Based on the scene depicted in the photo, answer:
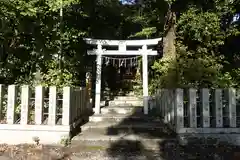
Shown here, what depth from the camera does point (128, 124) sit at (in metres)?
8.30

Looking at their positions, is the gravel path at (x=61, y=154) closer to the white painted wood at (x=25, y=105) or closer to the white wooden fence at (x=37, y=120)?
the white wooden fence at (x=37, y=120)

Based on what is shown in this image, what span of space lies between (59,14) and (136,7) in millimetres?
5462

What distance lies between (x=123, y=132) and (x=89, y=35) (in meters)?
6.61

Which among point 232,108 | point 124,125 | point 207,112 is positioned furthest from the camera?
point 124,125

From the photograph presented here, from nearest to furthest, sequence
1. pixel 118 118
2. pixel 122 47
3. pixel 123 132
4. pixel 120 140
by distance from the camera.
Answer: pixel 120 140, pixel 123 132, pixel 118 118, pixel 122 47

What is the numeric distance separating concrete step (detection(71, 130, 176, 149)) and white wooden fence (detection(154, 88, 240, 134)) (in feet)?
1.77

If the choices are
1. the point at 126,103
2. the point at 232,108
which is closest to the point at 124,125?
the point at 232,108

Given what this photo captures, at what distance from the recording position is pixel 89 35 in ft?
43.0

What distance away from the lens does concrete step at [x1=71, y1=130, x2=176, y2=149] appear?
22.1 feet

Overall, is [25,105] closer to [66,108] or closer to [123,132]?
[66,108]

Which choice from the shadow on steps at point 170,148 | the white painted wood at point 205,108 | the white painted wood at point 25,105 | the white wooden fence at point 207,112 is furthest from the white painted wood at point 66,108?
the white painted wood at point 205,108

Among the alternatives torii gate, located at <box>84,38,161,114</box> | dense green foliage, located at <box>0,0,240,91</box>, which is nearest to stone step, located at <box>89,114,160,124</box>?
torii gate, located at <box>84,38,161,114</box>

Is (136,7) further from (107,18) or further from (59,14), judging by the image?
(59,14)

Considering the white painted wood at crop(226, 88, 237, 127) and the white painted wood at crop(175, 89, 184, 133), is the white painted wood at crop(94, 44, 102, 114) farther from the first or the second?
the white painted wood at crop(226, 88, 237, 127)
